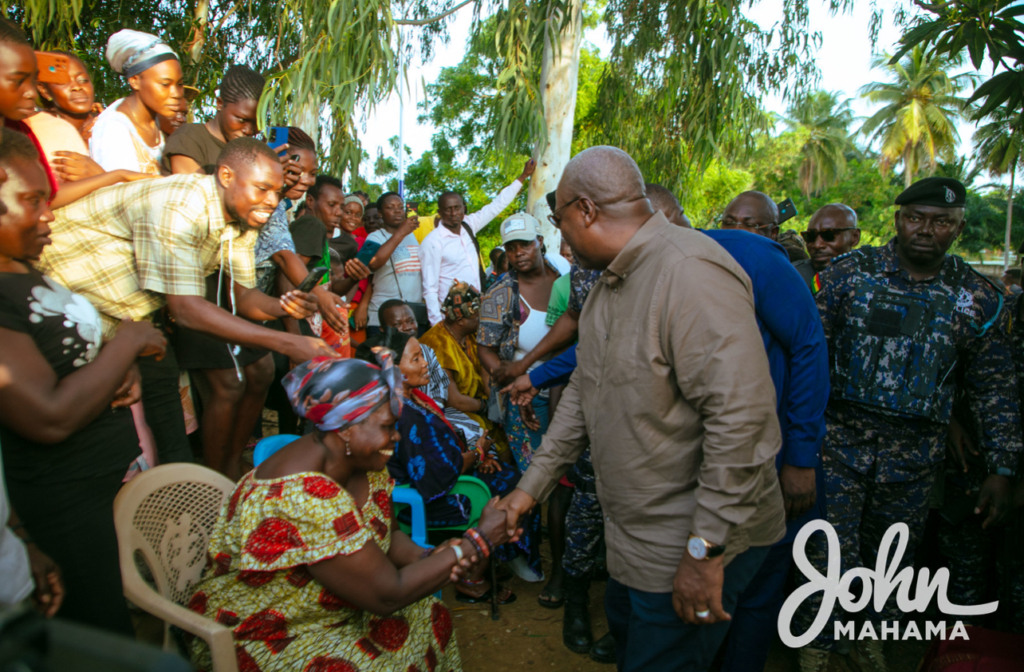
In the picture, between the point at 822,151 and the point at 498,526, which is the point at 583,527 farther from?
the point at 822,151

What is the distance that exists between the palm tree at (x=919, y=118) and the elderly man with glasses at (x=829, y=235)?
109 ft

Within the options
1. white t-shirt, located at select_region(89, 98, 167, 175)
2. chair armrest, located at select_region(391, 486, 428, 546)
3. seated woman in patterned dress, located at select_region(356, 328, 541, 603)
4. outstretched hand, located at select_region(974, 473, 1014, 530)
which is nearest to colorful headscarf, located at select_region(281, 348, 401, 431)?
seated woman in patterned dress, located at select_region(356, 328, 541, 603)

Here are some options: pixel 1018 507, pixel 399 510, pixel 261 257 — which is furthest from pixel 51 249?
pixel 1018 507

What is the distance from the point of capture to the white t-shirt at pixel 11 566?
1.41 metres

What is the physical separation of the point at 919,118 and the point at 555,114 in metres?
32.7

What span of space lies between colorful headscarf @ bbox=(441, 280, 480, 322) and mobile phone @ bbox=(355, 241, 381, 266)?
182 cm

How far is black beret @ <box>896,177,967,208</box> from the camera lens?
2.90 m

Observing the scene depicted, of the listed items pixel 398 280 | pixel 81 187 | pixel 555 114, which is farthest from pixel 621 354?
pixel 555 114

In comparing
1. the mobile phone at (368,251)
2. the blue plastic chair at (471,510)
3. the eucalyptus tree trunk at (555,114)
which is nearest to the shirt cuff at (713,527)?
the blue plastic chair at (471,510)

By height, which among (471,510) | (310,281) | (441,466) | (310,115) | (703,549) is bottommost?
(471,510)

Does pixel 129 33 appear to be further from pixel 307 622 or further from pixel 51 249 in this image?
pixel 307 622

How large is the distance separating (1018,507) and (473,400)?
2.95 m

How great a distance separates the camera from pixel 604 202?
1862 millimetres

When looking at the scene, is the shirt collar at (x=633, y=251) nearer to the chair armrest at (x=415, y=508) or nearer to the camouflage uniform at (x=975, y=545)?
the chair armrest at (x=415, y=508)
